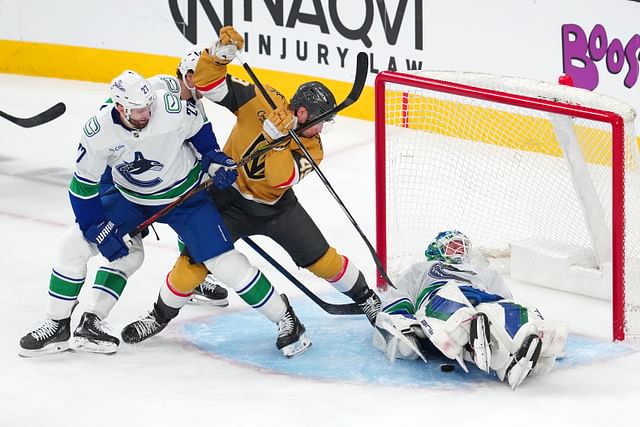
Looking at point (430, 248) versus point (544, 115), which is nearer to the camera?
point (430, 248)

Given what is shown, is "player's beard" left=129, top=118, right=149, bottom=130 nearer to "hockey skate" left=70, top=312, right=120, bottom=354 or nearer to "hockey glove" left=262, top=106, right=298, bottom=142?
"hockey glove" left=262, top=106, right=298, bottom=142

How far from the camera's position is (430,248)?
4.22m

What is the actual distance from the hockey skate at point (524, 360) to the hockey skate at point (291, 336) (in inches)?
26.6

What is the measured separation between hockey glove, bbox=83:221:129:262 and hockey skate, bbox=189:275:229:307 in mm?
637

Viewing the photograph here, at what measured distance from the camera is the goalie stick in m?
3.94

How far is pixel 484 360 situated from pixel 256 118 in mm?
1041

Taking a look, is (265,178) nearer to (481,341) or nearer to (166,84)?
(166,84)

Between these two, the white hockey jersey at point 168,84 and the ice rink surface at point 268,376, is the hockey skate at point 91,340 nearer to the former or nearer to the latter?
the ice rink surface at point 268,376

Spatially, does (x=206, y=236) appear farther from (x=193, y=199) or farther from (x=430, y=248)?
(x=430, y=248)

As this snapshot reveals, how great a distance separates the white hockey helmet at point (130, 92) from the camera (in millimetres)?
3791

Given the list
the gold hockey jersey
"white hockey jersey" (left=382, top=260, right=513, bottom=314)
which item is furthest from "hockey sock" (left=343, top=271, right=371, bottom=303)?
the gold hockey jersey

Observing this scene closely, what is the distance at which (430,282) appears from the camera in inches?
162

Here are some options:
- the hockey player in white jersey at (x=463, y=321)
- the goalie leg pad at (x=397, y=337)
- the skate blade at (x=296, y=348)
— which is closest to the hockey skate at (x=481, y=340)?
the hockey player in white jersey at (x=463, y=321)

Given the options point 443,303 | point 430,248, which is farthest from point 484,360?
point 430,248
